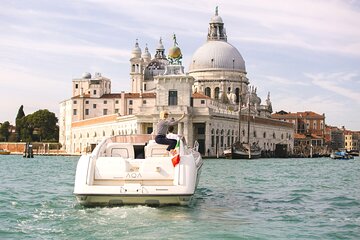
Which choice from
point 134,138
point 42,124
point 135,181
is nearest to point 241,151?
point 42,124

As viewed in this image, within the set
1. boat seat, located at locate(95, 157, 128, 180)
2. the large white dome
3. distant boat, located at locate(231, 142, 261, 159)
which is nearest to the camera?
boat seat, located at locate(95, 157, 128, 180)

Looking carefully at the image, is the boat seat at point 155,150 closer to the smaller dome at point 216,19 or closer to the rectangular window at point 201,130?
the rectangular window at point 201,130

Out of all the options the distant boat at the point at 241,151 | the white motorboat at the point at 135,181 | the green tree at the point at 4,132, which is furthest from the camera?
the green tree at the point at 4,132

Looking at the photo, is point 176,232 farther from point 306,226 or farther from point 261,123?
point 261,123

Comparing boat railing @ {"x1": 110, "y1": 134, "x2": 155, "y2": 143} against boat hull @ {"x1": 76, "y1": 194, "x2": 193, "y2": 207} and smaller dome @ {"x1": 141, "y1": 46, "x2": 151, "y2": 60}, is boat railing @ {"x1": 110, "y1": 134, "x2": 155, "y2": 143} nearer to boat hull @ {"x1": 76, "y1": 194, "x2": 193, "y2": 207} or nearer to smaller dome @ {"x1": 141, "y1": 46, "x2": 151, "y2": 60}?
boat hull @ {"x1": 76, "y1": 194, "x2": 193, "y2": 207}

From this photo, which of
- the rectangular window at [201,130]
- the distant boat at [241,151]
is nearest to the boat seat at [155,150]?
the distant boat at [241,151]

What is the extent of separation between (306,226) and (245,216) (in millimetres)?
1298

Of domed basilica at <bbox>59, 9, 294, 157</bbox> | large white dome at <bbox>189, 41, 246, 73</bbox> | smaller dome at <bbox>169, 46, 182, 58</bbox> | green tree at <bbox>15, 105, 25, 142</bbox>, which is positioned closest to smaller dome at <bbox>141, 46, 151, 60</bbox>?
domed basilica at <bbox>59, 9, 294, 157</bbox>

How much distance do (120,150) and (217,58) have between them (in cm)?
7490

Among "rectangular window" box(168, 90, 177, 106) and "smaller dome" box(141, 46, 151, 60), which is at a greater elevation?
"smaller dome" box(141, 46, 151, 60)

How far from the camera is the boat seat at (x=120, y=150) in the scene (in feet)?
45.5

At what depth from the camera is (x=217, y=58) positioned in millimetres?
88312

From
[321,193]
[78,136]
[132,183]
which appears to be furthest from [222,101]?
[132,183]

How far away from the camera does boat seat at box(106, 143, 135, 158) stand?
1388cm
